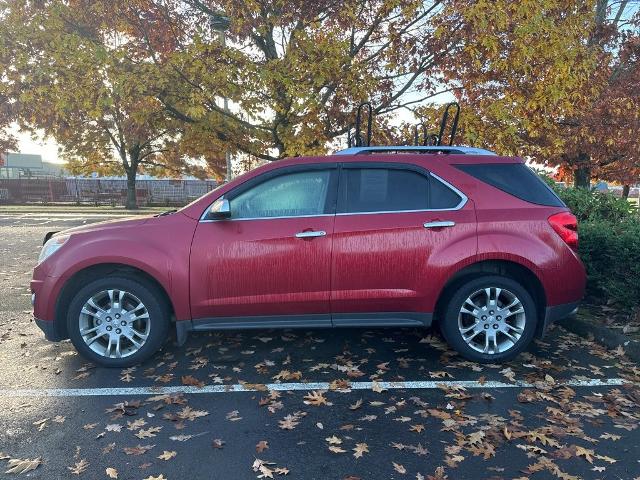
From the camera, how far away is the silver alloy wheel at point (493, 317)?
13.5ft

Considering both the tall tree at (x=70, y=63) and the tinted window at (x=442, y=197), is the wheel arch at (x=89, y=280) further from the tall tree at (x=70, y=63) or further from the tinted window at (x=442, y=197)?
the tall tree at (x=70, y=63)

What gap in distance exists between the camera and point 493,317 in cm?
414

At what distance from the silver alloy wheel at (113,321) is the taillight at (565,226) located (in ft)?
12.3

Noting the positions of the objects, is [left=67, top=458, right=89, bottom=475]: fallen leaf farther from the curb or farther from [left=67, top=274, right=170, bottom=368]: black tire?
the curb

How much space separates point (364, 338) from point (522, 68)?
4.62 metres

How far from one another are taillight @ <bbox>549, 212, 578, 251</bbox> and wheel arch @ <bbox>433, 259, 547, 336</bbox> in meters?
0.43

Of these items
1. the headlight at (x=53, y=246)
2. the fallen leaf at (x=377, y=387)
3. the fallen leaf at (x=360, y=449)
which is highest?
the headlight at (x=53, y=246)

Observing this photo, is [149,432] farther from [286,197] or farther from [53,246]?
[286,197]

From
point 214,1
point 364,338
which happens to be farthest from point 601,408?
point 214,1

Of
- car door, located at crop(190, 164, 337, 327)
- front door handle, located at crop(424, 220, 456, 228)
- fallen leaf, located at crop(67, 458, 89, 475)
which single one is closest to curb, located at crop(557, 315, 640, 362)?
front door handle, located at crop(424, 220, 456, 228)

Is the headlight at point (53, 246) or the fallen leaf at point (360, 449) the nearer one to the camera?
the fallen leaf at point (360, 449)

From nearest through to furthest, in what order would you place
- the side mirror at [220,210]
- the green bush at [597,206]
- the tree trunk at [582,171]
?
the side mirror at [220,210] → the green bush at [597,206] → the tree trunk at [582,171]

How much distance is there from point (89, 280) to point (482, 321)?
11.7 feet

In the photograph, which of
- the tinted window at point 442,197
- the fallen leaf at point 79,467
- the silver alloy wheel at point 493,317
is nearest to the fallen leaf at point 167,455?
the fallen leaf at point 79,467
